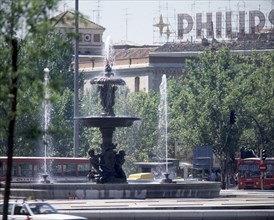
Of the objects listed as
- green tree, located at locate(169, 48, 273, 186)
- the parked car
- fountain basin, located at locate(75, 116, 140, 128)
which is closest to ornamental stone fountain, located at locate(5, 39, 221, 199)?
fountain basin, located at locate(75, 116, 140, 128)

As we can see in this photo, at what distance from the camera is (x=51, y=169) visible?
84.2m

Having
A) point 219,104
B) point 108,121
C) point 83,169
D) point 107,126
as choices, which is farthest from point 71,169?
point 219,104

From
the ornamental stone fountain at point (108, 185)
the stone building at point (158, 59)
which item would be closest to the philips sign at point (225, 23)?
the stone building at point (158, 59)

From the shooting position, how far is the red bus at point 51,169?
78.8m

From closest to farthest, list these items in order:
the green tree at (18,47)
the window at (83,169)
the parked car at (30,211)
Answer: the green tree at (18,47) < the parked car at (30,211) < the window at (83,169)

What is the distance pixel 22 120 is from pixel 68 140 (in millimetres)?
15457

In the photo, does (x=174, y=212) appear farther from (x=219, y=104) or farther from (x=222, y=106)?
(x=219, y=104)

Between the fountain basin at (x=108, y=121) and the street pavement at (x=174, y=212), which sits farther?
the fountain basin at (x=108, y=121)

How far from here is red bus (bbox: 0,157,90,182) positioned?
259ft

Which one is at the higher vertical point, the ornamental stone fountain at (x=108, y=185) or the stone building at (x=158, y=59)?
the stone building at (x=158, y=59)

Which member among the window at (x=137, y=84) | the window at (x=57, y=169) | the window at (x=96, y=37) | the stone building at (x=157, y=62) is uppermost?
the window at (x=96, y=37)

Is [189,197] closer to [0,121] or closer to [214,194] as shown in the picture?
[214,194]

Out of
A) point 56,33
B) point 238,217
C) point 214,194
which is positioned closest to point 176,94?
point 214,194

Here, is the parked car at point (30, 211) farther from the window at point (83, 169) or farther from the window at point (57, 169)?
the window at point (57, 169)
